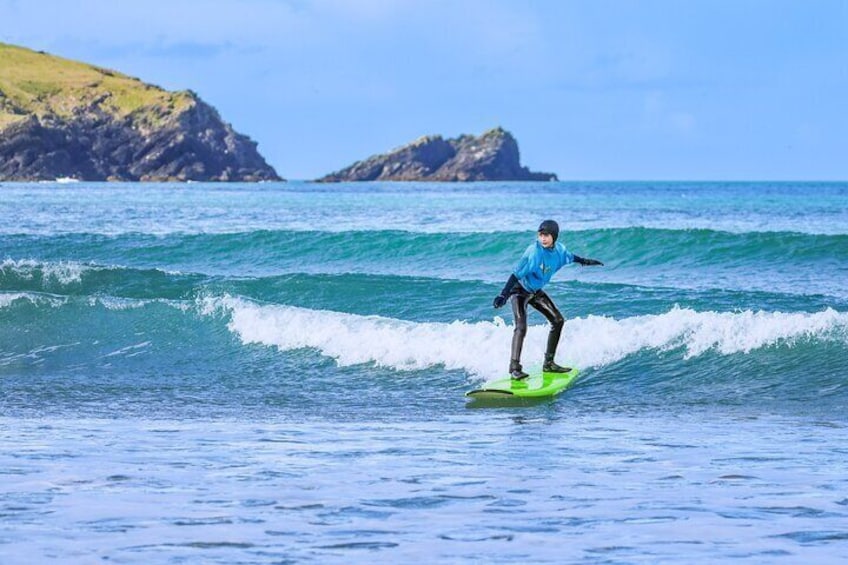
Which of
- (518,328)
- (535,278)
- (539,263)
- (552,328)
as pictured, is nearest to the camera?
(539,263)

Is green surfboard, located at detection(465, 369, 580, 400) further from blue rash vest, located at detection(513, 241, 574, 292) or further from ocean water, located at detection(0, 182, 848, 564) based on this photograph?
blue rash vest, located at detection(513, 241, 574, 292)

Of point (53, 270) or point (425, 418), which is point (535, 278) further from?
point (53, 270)

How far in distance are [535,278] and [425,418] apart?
192 centimetres

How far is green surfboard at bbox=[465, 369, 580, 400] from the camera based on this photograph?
1231 cm

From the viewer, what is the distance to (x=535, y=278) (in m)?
12.6

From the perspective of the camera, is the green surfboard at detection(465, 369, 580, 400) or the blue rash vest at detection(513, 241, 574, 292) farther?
the blue rash vest at detection(513, 241, 574, 292)

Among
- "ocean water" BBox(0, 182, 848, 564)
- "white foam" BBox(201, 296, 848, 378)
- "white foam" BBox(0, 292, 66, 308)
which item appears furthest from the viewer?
"white foam" BBox(0, 292, 66, 308)

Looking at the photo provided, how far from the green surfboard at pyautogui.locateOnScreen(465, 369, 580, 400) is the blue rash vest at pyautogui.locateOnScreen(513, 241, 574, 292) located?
97cm

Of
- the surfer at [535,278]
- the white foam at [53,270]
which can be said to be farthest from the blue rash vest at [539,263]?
the white foam at [53,270]

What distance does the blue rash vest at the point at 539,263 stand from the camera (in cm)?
1241

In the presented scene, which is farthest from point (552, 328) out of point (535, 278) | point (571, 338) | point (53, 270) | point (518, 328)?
point (53, 270)

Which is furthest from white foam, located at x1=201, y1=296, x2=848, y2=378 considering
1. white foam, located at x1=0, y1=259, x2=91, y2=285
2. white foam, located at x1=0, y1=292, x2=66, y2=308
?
white foam, located at x1=0, y1=259, x2=91, y2=285

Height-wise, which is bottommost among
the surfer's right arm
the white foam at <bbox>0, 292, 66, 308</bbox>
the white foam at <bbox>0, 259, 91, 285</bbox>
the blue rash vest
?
the white foam at <bbox>0, 292, 66, 308</bbox>

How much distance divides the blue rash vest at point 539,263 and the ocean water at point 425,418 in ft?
3.96
